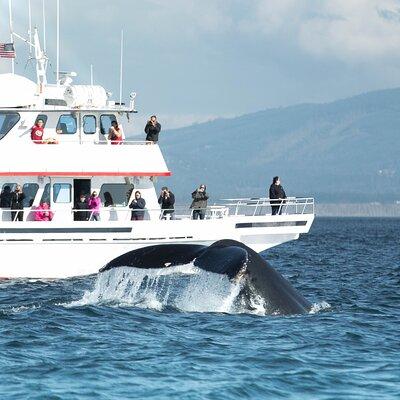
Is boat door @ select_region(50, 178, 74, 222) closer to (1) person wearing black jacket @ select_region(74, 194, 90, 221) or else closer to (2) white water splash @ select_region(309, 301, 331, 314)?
(1) person wearing black jacket @ select_region(74, 194, 90, 221)

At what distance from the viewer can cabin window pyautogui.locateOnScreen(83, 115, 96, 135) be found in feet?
120

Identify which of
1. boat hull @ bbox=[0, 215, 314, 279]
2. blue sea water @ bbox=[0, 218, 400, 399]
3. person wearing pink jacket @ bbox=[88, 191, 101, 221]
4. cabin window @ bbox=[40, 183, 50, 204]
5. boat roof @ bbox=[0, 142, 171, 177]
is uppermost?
boat roof @ bbox=[0, 142, 171, 177]

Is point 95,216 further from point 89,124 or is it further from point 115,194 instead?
point 89,124

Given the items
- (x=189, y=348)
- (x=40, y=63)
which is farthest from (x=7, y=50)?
(x=189, y=348)

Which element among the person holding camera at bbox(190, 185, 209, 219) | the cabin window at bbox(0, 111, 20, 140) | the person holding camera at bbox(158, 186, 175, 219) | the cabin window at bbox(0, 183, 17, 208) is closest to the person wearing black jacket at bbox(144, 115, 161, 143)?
the person holding camera at bbox(158, 186, 175, 219)

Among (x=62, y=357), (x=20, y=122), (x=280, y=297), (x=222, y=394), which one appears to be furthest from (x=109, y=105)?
(x=222, y=394)

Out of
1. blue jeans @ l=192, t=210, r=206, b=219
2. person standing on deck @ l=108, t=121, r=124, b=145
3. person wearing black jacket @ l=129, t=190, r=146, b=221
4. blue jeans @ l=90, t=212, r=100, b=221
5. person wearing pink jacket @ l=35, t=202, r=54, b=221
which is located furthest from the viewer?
blue jeans @ l=192, t=210, r=206, b=219

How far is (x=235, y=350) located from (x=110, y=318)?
414 centimetres

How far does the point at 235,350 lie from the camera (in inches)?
731

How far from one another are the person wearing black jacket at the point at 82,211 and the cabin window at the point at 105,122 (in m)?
2.57

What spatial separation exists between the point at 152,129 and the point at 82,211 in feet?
11.5

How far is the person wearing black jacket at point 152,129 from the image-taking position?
3644 centimetres

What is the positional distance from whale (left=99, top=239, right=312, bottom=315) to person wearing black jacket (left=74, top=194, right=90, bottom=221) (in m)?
14.9

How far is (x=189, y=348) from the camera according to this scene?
1864 centimetres
